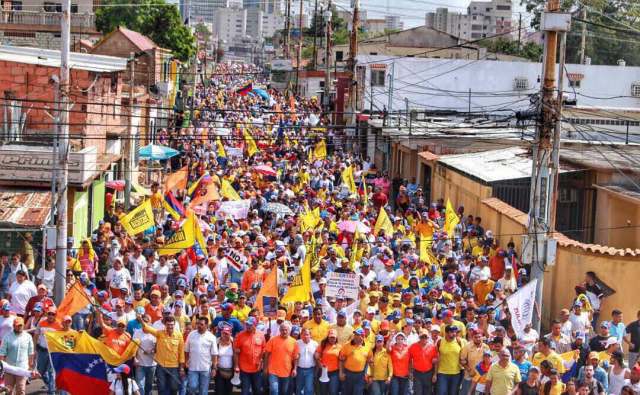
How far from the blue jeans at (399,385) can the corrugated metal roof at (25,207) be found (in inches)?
353

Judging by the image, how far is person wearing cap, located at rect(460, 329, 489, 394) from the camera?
15250mm

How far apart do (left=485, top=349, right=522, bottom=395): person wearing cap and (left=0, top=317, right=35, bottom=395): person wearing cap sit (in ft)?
19.1

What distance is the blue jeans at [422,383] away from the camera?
15547 millimetres

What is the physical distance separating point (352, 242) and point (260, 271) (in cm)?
419

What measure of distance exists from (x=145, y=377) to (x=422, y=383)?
368cm

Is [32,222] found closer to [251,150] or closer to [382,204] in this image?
[382,204]

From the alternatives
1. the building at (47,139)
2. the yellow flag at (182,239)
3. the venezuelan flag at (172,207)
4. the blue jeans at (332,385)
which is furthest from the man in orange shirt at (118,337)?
the venezuelan flag at (172,207)

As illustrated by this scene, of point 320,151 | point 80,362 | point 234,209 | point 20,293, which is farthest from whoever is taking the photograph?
point 320,151

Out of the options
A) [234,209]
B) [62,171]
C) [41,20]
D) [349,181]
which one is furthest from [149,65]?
[62,171]

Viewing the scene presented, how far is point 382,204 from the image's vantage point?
31.2m

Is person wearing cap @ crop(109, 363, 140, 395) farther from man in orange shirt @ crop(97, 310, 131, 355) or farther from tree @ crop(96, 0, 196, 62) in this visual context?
tree @ crop(96, 0, 196, 62)

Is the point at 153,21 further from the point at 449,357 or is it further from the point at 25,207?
the point at 449,357

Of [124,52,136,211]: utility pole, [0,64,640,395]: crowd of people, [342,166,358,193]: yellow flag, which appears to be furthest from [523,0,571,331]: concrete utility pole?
[342,166,358,193]: yellow flag

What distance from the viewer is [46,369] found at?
15.8 meters
